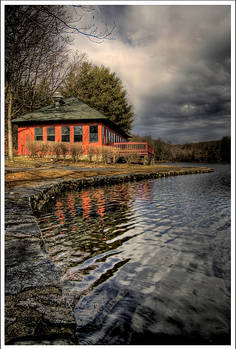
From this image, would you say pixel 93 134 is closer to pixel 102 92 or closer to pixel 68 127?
pixel 68 127

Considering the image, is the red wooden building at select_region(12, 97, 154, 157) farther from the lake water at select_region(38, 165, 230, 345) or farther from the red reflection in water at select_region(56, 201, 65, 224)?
the lake water at select_region(38, 165, 230, 345)

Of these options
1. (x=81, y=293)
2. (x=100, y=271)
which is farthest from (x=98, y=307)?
(x=100, y=271)

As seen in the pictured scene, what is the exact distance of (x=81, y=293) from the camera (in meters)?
1.88

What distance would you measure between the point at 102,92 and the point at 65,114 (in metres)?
16.0

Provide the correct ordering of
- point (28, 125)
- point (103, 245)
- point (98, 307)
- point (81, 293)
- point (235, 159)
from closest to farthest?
point (98, 307), point (81, 293), point (235, 159), point (103, 245), point (28, 125)

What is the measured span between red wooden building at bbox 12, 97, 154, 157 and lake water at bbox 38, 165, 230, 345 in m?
17.6

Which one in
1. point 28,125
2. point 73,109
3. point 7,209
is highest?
point 73,109

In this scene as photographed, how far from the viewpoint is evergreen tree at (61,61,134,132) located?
34781 mm

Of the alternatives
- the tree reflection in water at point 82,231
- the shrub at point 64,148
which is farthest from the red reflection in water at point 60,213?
the shrub at point 64,148

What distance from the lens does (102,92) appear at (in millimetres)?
36281

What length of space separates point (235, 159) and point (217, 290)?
1.38m

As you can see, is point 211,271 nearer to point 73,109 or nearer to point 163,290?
point 163,290

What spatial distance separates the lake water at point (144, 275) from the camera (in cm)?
154

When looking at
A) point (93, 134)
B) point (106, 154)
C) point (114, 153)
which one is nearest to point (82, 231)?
point (106, 154)
